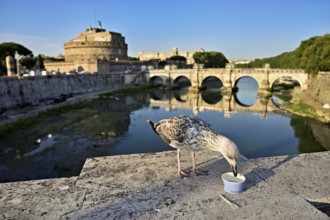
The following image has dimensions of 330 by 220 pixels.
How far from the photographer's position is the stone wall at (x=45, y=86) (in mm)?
20875

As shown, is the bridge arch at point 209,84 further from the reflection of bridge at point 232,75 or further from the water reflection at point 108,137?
the water reflection at point 108,137

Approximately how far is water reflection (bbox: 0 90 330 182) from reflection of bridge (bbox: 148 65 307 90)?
46.6 feet

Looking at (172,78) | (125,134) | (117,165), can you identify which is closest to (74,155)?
(125,134)

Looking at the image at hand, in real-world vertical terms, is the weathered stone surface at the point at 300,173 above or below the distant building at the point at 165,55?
below

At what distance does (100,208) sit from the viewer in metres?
3.21

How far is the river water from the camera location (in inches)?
465

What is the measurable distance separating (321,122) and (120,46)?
138 feet

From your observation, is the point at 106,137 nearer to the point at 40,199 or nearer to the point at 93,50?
the point at 40,199

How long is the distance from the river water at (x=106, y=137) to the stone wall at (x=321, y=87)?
4168 millimetres

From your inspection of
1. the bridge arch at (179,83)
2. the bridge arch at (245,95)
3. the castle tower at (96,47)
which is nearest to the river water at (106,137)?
the bridge arch at (245,95)

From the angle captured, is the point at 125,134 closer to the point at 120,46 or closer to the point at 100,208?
the point at 100,208

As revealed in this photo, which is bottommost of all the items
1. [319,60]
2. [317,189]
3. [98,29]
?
[317,189]

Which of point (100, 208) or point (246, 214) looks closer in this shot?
point (246, 214)

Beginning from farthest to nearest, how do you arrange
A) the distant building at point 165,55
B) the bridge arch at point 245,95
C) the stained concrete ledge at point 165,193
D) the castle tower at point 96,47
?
the distant building at point 165,55 < the castle tower at point 96,47 < the bridge arch at point 245,95 < the stained concrete ledge at point 165,193
